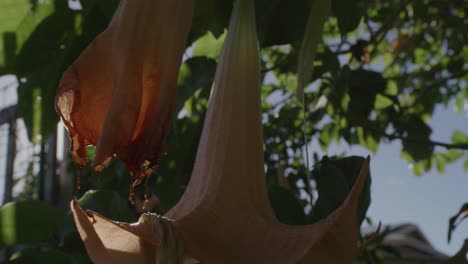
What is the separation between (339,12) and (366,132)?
1.05 metres

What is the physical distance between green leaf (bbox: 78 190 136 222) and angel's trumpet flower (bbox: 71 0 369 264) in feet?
1.34

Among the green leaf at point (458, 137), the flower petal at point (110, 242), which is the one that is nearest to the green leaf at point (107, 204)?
the flower petal at point (110, 242)

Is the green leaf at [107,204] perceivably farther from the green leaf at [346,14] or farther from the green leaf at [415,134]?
the green leaf at [415,134]

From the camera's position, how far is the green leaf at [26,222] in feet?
2.89

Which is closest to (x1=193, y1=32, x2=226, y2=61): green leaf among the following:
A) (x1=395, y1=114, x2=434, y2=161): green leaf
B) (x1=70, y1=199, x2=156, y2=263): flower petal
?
(x1=70, y1=199, x2=156, y2=263): flower petal

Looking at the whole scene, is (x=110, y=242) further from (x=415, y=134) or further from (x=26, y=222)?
(x=415, y=134)

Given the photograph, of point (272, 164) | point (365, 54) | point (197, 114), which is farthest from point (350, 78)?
point (272, 164)

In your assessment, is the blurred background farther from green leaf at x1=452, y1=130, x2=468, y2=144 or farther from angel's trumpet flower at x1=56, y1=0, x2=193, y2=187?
green leaf at x1=452, y1=130, x2=468, y2=144

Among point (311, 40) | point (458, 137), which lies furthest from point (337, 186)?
point (458, 137)

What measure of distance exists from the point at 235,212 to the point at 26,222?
582mm

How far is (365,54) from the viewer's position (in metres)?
1.53

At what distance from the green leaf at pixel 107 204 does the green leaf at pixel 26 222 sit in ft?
0.25

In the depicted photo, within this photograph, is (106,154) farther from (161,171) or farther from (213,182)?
(161,171)

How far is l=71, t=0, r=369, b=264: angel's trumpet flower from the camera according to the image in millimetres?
375
